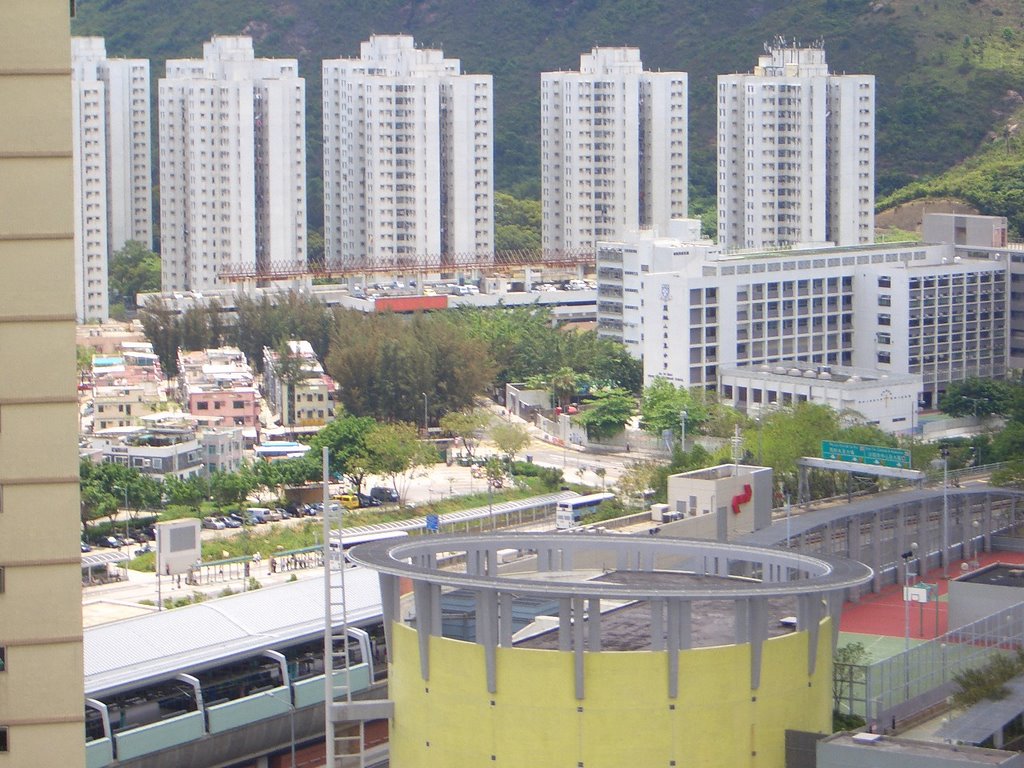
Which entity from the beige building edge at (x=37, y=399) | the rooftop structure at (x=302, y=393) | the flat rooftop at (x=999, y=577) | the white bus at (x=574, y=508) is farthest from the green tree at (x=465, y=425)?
the beige building edge at (x=37, y=399)

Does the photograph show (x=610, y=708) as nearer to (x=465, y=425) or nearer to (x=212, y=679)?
(x=212, y=679)

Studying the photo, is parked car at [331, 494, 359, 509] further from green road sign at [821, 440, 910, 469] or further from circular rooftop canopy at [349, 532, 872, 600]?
circular rooftop canopy at [349, 532, 872, 600]

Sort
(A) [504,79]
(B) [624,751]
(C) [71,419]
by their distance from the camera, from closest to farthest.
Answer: (C) [71,419] < (B) [624,751] < (A) [504,79]

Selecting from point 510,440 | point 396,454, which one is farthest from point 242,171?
point 396,454

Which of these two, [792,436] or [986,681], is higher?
[792,436]

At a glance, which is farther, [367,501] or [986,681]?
[367,501]

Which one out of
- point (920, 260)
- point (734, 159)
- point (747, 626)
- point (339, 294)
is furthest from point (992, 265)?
point (747, 626)

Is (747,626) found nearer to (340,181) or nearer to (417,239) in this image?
(417,239)

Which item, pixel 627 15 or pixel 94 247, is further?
pixel 627 15
